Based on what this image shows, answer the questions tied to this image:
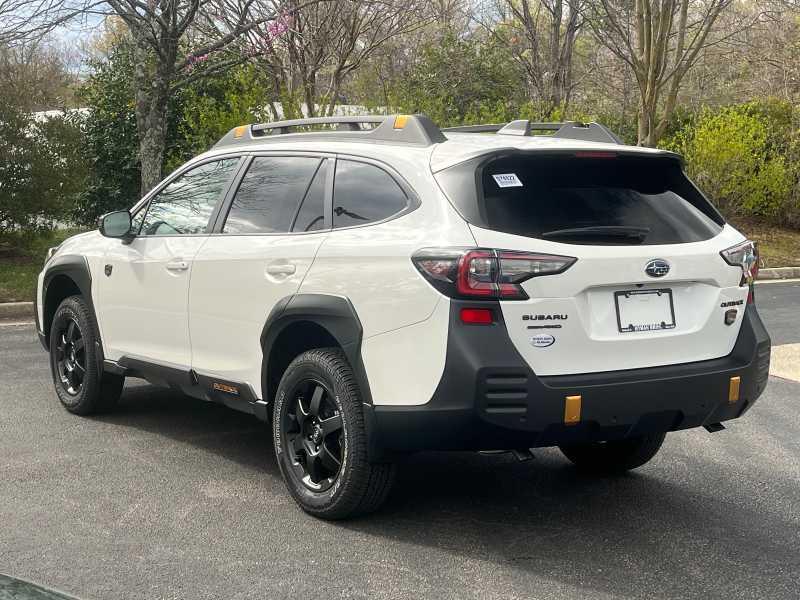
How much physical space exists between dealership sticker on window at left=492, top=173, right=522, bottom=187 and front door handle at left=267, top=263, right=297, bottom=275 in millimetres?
1099

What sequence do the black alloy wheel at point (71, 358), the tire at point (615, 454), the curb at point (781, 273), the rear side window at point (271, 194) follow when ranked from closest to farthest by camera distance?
1. the rear side window at point (271, 194)
2. the tire at point (615, 454)
3. the black alloy wheel at point (71, 358)
4. the curb at point (781, 273)

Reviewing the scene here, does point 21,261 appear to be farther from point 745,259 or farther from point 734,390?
point 734,390

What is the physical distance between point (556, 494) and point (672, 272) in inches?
57.5

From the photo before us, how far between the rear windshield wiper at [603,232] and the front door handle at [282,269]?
1.28 metres

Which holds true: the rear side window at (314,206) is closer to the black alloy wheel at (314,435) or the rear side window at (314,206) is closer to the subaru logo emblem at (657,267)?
the black alloy wheel at (314,435)

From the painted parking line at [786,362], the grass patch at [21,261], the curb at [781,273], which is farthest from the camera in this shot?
the curb at [781,273]

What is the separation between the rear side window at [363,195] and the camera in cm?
471

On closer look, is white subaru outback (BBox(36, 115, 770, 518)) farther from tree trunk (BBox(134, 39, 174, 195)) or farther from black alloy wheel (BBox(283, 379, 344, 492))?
tree trunk (BBox(134, 39, 174, 195))

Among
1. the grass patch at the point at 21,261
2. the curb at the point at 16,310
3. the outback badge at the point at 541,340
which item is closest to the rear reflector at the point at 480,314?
the outback badge at the point at 541,340

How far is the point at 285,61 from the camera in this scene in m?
19.5

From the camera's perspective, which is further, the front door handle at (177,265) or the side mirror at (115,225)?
the side mirror at (115,225)

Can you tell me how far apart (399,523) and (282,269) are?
4.30ft

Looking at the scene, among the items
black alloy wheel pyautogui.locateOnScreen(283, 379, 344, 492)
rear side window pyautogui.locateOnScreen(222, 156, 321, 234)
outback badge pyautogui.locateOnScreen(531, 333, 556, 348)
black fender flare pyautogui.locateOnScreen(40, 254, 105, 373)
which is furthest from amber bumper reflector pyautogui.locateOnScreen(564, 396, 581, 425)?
black fender flare pyautogui.locateOnScreen(40, 254, 105, 373)

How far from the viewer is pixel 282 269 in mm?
5035
